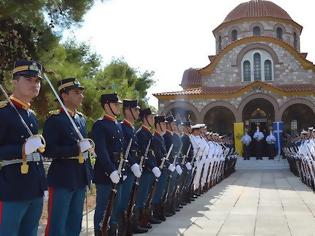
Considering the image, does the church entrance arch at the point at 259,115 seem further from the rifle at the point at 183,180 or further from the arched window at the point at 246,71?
the rifle at the point at 183,180

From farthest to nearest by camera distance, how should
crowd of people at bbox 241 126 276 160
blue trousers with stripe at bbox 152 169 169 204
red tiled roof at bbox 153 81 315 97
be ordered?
1. red tiled roof at bbox 153 81 315 97
2. crowd of people at bbox 241 126 276 160
3. blue trousers with stripe at bbox 152 169 169 204

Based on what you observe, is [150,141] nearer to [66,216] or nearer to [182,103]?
[66,216]

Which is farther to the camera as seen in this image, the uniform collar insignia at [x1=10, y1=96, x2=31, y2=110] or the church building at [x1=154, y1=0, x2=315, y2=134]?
the church building at [x1=154, y1=0, x2=315, y2=134]

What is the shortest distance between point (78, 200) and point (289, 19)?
34.9 meters

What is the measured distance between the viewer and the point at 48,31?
925cm

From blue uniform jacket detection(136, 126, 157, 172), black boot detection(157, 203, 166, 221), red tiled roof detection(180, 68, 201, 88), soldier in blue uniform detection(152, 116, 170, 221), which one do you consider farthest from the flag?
blue uniform jacket detection(136, 126, 157, 172)

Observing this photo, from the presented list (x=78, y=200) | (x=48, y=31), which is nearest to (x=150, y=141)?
(x=78, y=200)

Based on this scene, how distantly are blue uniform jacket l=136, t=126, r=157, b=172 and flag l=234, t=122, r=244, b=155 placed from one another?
2118 cm

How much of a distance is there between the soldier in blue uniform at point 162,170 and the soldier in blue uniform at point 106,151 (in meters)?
2.04

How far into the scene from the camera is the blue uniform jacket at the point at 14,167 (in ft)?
12.6

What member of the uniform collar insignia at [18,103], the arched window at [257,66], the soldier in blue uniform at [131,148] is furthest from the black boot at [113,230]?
the arched window at [257,66]

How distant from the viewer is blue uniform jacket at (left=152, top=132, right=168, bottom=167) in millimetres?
7762

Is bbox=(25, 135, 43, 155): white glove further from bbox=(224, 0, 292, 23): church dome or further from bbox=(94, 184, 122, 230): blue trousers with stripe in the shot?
bbox=(224, 0, 292, 23): church dome

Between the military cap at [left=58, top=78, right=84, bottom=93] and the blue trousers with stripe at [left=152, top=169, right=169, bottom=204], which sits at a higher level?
the military cap at [left=58, top=78, right=84, bottom=93]
